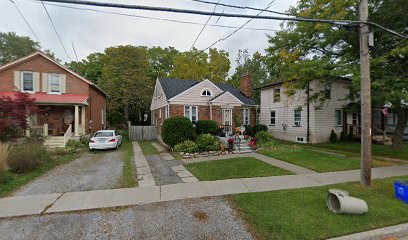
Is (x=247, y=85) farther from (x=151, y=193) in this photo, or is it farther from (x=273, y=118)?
(x=151, y=193)

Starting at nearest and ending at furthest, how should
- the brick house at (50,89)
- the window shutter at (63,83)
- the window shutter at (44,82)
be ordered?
1. the brick house at (50,89)
2. the window shutter at (44,82)
3. the window shutter at (63,83)

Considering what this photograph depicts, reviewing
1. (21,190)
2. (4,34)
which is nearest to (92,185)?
(21,190)

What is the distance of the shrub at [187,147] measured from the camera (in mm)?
12990

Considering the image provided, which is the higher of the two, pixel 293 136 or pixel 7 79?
pixel 7 79

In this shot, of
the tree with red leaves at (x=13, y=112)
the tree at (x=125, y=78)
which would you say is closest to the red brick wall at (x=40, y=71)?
the tree with red leaves at (x=13, y=112)

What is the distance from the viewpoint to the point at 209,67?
125ft

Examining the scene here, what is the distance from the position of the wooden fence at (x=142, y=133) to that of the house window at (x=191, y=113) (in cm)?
741

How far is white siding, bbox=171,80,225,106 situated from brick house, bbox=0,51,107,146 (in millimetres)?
8169

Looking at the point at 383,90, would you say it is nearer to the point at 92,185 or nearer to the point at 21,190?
the point at 92,185

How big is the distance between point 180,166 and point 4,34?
159ft

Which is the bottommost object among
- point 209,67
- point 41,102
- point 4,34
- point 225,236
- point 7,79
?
point 225,236

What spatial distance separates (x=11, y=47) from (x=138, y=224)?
49.8 meters

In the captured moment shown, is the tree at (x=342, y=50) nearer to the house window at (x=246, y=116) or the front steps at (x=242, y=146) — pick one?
the front steps at (x=242, y=146)

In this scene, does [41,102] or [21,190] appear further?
[41,102]
